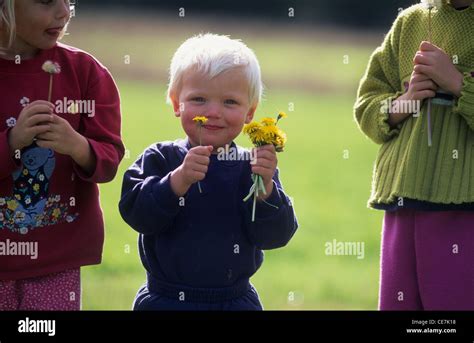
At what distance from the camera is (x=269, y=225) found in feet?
11.6

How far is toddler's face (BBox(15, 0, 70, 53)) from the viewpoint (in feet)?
11.8

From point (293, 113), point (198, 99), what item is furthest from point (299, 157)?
A: point (198, 99)

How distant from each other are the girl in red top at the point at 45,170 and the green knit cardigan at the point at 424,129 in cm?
90

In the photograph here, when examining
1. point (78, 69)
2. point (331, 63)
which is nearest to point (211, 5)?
point (331, 63)

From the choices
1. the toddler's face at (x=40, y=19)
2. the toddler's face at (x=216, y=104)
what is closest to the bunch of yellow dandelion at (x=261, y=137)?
the toddler's face at (x=216, y=104)

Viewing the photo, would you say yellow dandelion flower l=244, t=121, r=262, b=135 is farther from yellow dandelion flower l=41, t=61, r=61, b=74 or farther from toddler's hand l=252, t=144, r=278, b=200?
yellow dandelion flower l=41, t=61, r=61, b=74

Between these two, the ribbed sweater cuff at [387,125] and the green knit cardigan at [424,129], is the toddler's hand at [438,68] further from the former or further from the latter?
the ribbed sweater cuff at [387,125]

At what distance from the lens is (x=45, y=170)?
3623 millimetres

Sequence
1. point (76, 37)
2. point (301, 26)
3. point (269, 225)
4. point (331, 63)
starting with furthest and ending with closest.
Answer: point (301, 26)
point (331, 63)
point (76, 37)
point (269, 225)

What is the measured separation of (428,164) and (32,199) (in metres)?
1.30

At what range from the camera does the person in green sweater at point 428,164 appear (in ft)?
11.7

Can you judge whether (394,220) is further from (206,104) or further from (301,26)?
(301,26)

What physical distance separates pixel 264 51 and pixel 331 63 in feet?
3.94
